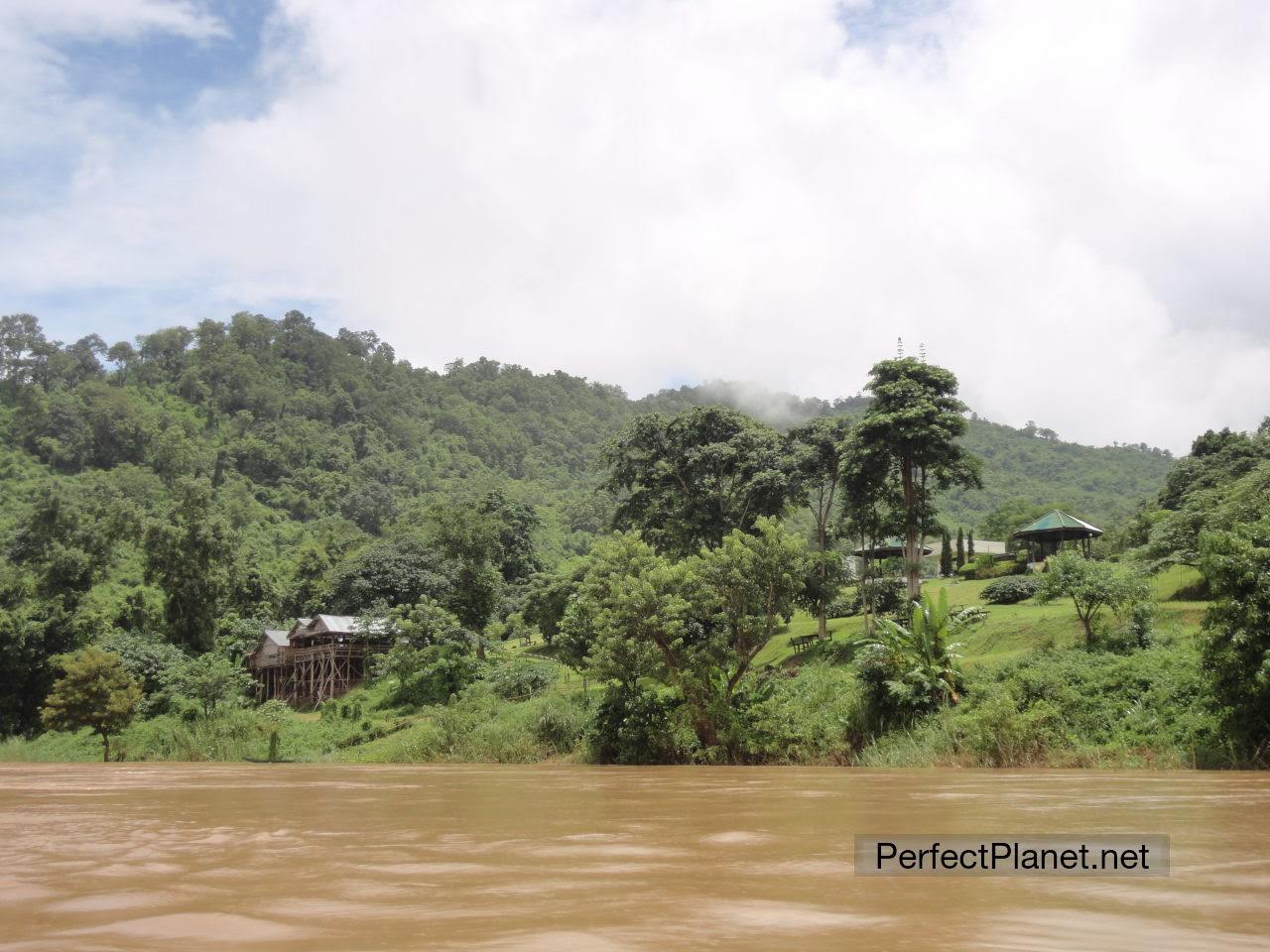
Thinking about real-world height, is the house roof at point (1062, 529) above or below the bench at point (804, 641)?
above

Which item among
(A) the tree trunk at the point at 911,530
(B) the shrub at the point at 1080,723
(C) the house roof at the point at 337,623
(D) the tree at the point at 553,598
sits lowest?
(B) the shrub at the point at 1080,723

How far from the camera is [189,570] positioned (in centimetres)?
5131

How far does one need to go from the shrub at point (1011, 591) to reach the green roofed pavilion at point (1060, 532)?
9.19 metres

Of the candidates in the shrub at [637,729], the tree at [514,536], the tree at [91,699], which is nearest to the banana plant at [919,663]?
the shrub at [637,729]

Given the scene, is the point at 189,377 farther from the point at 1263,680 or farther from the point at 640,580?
the point at 1263,680

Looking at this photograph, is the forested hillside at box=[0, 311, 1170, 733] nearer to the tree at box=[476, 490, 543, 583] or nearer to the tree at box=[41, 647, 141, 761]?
the tree at box=[476, 490, 543, 583]

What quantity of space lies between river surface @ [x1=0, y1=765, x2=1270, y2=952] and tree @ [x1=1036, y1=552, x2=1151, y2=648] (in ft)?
58.0

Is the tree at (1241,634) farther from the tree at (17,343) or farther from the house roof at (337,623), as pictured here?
the tree at (17,343)

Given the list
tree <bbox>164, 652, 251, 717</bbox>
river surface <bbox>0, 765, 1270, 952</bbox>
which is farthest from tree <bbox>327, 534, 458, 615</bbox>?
river surface <bbox>0, 765, 1270, 952</bbox>

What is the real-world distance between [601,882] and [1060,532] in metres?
47.9

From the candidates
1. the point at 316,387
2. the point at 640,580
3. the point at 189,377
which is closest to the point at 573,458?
the point at 316,387

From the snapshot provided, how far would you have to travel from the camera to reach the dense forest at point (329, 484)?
140ft

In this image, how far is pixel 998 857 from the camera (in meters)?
4.70

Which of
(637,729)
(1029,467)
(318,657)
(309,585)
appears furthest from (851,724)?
(1029,467)
